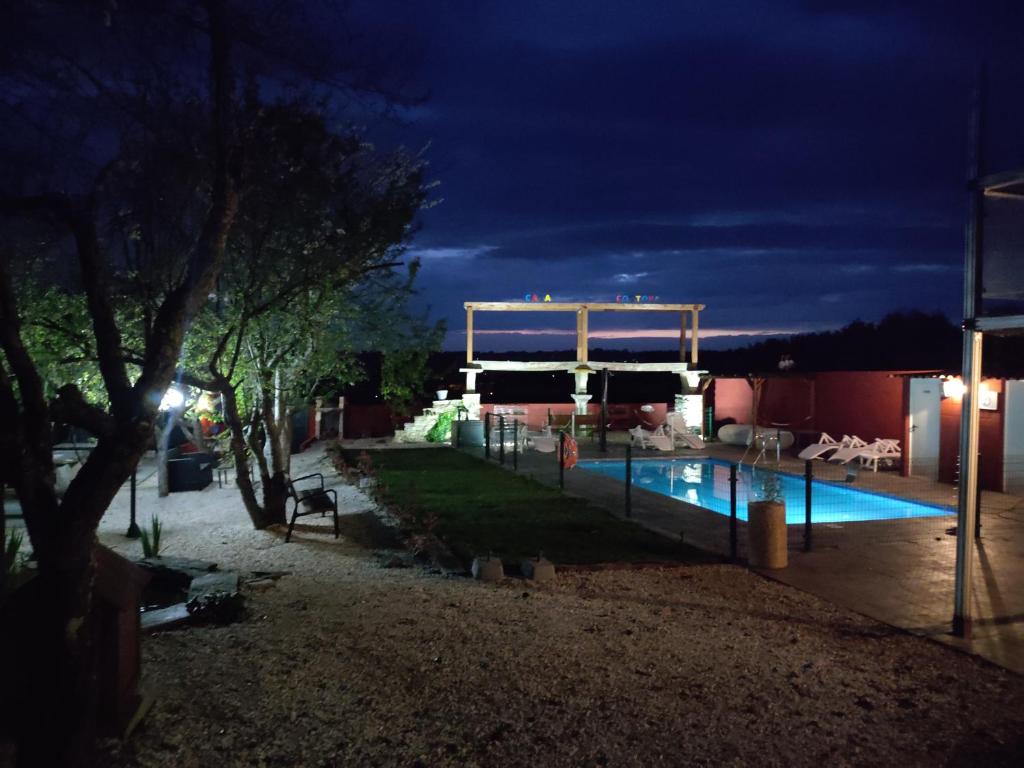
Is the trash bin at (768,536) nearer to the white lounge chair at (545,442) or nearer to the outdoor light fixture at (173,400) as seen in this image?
the outdoor light fixture at (173,400)

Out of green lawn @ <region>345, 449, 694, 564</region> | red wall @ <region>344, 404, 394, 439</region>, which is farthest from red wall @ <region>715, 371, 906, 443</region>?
red wall @ <region>344, 404, 394, 439</region>

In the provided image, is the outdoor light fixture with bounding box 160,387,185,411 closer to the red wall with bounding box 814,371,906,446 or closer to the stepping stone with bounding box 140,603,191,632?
the stepping stone with bounding box 140,603,191,632

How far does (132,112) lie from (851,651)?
20.6 feet

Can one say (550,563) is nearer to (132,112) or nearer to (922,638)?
(922,638)

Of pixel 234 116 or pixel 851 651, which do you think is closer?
pixel 234 116

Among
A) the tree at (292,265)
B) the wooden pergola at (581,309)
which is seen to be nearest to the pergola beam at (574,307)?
the wooden pergola at (581,309)

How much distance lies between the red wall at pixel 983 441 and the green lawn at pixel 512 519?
663 cm

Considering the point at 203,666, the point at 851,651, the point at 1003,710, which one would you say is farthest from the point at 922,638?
the point at 203,666

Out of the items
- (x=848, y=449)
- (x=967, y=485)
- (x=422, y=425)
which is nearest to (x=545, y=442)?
(x=422, y=425)

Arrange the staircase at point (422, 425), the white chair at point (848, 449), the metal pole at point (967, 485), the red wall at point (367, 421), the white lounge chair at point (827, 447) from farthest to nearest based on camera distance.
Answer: the red wall at point (367, 421) → the staircase at point (422, 425) → the white lounge chair at point (827, 447) → the white chair at point (848, 449) → the metal pole at point (967, 485)

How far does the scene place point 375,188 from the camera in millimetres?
9578

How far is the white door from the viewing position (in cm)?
1562

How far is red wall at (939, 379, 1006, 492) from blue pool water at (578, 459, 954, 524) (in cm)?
184

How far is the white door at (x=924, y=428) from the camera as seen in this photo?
15625 mm
